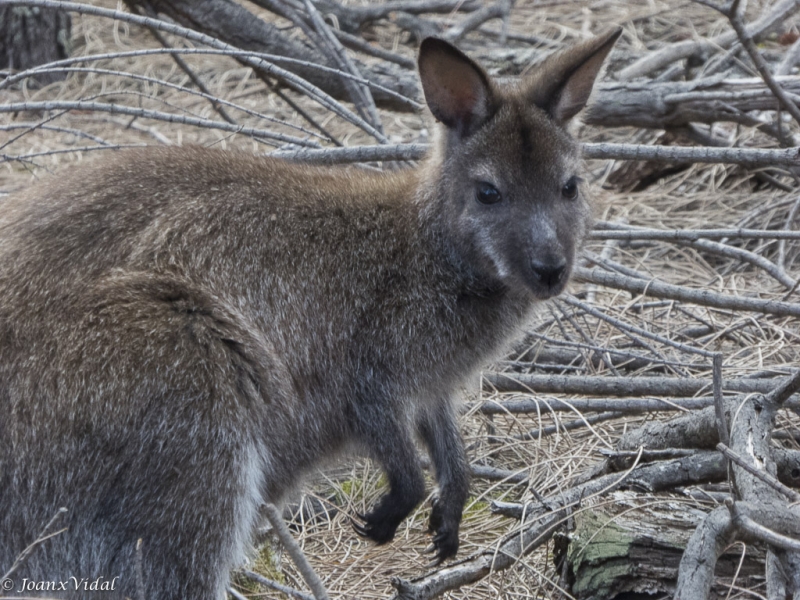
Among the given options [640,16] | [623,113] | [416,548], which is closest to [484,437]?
[416,548]

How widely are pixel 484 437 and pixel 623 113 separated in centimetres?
229

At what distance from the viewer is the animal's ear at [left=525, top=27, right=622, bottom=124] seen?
11.4 feet

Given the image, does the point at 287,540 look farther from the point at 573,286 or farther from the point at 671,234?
the point at 573,286

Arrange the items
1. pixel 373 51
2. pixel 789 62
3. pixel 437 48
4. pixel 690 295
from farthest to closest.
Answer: pixel 373 51 < pixel 789 62 < pixel 690 295 < pixel 437 48

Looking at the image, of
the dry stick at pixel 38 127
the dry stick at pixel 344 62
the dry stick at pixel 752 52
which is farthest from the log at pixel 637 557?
the dry stick at pixel 344 62

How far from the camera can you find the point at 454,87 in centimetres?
348

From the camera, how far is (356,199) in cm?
355

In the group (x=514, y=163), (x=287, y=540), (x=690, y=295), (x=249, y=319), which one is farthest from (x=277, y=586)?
(x=690, y=295)

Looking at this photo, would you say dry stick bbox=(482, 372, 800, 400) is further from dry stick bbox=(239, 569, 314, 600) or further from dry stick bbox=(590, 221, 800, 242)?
dry stick bbox=(239, 569, 314, 600)

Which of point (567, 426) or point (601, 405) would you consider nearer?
point (601, 405)

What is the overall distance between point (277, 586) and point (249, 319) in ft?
2.95

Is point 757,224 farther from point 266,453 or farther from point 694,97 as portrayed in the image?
point 266,453

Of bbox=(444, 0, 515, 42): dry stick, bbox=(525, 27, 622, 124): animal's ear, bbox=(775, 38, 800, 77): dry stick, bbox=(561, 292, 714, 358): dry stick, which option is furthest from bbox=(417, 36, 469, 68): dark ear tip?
bbox=(444, 0, 515, 42): dry stick

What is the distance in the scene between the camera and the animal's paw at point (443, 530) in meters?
3.42
